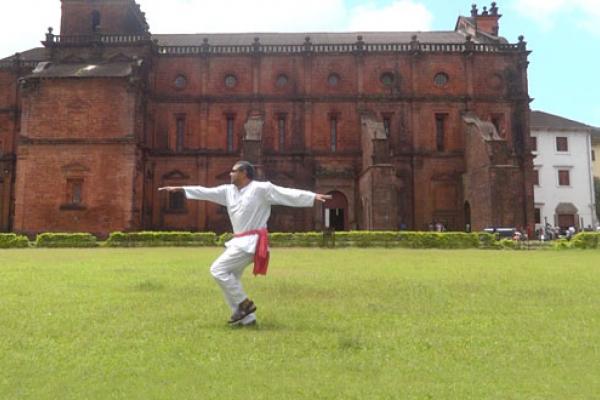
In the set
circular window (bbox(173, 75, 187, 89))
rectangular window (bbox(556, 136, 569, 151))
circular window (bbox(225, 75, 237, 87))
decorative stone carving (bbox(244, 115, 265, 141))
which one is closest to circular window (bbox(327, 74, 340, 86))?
decorative stone carving (bbox(244, 115, 265, 141))

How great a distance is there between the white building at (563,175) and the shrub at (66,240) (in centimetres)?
3690

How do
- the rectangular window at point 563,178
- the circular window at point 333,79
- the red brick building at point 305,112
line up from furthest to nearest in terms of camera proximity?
the rectangular window at point 563,178 → the circular window at point 333,79 → the red brick building at point 305,112

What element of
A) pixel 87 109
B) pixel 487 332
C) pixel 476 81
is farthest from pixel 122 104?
pixel 487 332

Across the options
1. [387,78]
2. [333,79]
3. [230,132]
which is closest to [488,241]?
[387,78]

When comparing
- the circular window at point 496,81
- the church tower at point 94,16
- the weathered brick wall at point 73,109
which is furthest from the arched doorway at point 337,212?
the church tower at point 94,16

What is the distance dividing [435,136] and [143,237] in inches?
786

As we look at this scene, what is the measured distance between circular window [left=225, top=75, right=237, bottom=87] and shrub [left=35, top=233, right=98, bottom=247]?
48.9 feet

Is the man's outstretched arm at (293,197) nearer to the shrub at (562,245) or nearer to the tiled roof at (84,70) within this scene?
the shrub at (562,245)

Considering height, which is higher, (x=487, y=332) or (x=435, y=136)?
(x=435, y=136)

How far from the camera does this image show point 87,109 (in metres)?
31.3

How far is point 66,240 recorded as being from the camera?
26328 mm

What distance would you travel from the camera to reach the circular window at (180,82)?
36.2m

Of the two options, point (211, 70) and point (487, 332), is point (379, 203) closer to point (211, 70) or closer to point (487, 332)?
point (211, 70)

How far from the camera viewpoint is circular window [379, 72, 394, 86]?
36.2 m
